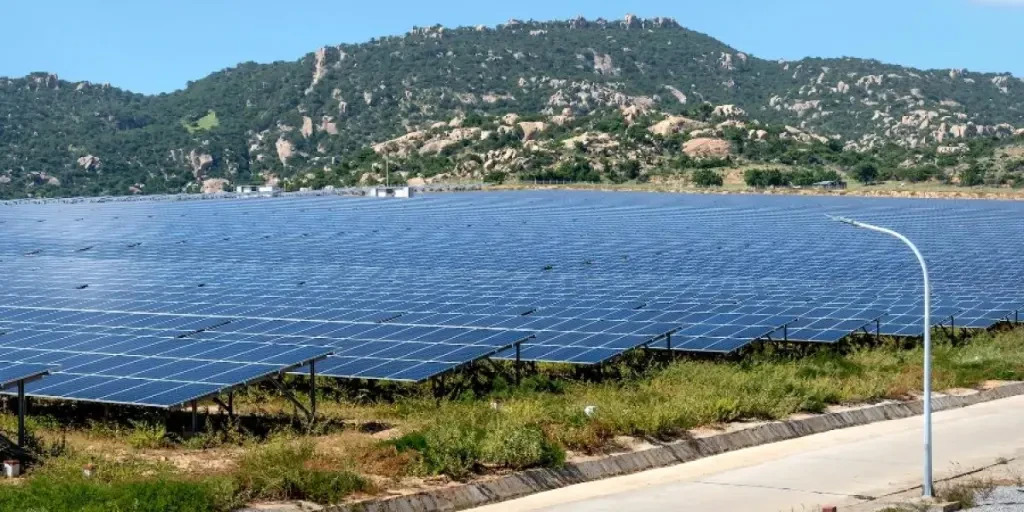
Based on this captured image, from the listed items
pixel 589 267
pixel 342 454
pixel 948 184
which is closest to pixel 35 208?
pixel 589 267

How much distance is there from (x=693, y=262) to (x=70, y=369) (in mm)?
41488

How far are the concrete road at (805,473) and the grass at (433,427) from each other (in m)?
1.21

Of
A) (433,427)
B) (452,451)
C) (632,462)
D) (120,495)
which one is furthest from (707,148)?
(120,495)

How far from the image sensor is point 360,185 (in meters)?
185

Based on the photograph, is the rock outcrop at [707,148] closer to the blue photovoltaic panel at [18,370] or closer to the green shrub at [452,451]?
the blue photovoltaic panel at [18,370]

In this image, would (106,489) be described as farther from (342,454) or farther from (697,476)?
(697,476)

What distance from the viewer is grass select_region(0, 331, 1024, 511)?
673 inches

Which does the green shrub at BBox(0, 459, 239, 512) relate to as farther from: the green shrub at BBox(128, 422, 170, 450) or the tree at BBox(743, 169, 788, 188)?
the tree at BBox(743, 169, 788, 188)

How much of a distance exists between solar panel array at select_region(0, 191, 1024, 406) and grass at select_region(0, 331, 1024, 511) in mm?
808

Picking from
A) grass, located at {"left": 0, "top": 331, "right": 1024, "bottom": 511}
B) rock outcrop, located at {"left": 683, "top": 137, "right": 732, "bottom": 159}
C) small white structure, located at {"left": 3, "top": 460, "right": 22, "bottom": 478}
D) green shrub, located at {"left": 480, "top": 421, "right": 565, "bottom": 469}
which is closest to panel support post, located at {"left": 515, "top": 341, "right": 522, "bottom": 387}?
grass, located at {"left": 0, "top": 331, "right": 1024, "bottom": 511}

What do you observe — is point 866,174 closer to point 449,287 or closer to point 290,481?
point 449,287

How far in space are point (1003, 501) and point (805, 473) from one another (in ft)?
10.2

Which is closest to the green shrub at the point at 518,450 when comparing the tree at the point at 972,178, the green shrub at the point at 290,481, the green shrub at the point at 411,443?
the green shrub at the point at 411,443

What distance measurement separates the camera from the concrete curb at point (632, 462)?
17547 millimetres
